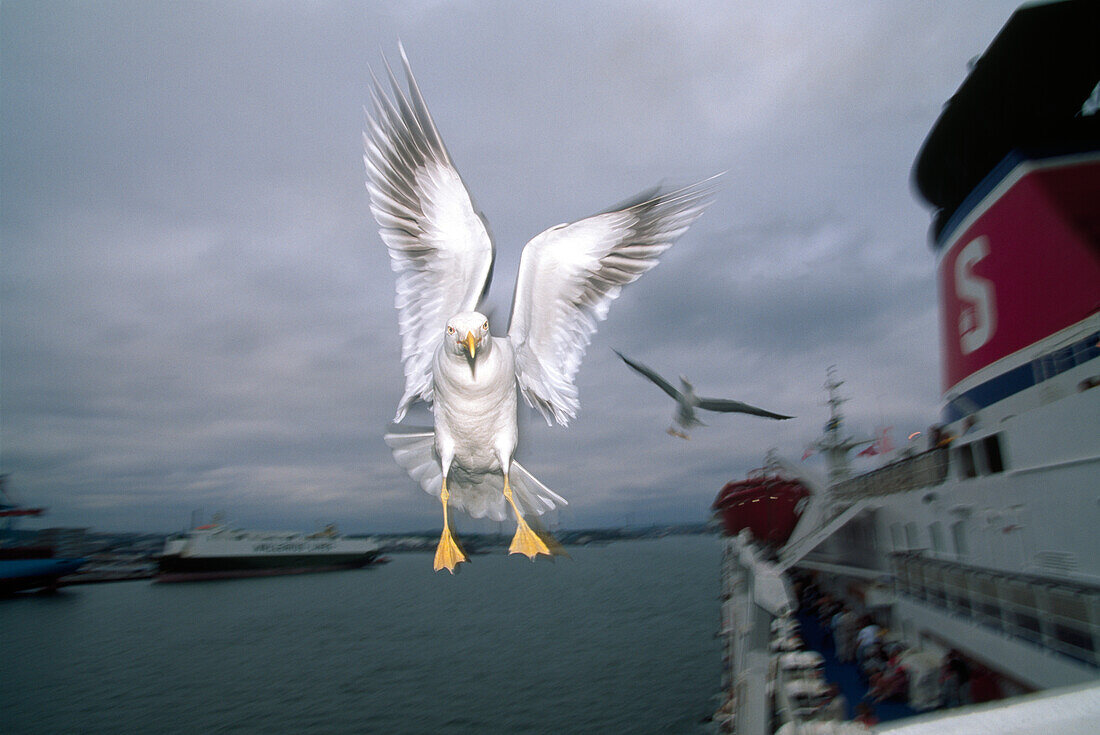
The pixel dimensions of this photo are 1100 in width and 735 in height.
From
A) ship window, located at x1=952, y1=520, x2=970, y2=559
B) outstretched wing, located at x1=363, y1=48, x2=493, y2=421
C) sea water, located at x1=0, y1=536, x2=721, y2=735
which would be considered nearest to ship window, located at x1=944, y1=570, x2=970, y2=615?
ship window, located at x1=952, y1=520, x2=970, y2=559

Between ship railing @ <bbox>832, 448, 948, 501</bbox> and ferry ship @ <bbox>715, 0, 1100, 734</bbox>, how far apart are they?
42 millimetres

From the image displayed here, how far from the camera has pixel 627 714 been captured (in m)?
12.0

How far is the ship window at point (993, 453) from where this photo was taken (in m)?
5.40

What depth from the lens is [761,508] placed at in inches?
462

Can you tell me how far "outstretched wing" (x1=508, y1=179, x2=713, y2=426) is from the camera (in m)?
1.96

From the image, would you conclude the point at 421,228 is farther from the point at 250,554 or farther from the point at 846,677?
the point at 250,554

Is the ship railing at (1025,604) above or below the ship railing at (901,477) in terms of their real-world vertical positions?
below

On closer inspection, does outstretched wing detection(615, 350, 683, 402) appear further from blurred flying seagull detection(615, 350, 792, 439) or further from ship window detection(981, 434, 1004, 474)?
ship window detection(981, 434, 1004, 474)

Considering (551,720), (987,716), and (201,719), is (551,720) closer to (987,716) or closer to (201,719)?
(201,719)

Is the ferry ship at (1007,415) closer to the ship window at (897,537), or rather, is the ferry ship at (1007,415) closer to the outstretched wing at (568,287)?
the ship window at (897,537)

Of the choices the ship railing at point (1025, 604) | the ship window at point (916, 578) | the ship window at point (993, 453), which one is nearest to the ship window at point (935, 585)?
the ship railing at point (1025, 604)

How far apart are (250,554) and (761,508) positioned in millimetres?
35887

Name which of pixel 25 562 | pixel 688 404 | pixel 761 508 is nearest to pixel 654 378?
pixel 688 404

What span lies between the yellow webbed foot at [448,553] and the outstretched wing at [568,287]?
22.5 inches
